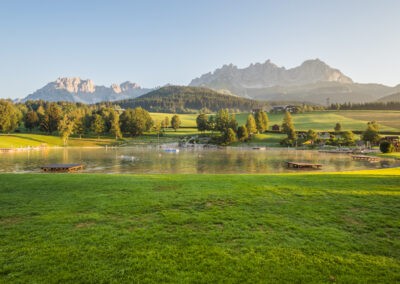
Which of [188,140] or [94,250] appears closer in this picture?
[94,250]

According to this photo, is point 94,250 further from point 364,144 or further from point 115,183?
point 364,144

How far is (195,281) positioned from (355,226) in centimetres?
844

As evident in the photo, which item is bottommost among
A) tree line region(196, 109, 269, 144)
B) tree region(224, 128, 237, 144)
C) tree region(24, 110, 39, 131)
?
tree region(224, 128, 237, 144)

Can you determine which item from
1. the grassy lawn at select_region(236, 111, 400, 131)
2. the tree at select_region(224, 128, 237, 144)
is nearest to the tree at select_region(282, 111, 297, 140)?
the tree at select_region(224, 128, 237, 144)

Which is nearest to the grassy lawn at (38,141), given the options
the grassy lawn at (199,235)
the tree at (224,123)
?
the tree at (224,123)

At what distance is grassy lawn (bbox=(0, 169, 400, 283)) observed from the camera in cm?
841

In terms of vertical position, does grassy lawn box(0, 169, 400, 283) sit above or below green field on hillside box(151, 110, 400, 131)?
below

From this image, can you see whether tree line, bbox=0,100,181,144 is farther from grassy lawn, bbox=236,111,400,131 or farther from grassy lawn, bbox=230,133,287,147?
grassy lawn, bbox=236,111,400,131

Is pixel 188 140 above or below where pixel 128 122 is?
below

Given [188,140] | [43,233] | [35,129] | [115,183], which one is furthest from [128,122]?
[43,233]

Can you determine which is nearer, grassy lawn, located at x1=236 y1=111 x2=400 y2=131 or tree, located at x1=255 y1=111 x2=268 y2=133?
tree, located at x1=255 y1=111 x2=268 y2=133

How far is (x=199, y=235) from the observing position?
1105 cm

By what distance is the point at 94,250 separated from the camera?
967 cm

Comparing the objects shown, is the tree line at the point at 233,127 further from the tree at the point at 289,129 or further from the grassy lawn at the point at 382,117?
the grassy lawn at the point at 382,117
